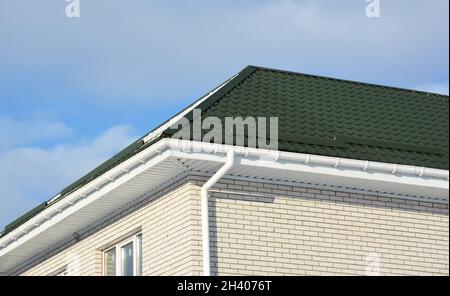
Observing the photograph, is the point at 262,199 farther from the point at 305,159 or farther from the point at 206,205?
the point at 206,205

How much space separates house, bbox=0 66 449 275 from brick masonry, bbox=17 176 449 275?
2 cm

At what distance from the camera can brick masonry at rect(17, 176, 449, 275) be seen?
618 inches

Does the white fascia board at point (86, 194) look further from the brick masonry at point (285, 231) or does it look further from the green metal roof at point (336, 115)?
the brick masonry at point (285, 231)

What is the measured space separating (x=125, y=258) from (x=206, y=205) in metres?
2.40

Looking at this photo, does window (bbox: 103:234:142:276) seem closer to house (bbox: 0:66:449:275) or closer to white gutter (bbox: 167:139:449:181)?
house (bbox: 0:66:449:275)

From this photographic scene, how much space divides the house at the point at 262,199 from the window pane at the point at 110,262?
0.02m

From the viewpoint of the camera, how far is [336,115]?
18312mm

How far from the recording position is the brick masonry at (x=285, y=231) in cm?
1569

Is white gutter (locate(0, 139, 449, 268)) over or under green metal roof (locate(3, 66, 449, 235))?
under

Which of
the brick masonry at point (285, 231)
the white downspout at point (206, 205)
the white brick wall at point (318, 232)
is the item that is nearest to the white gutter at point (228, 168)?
the white downspout at point (206, 205)

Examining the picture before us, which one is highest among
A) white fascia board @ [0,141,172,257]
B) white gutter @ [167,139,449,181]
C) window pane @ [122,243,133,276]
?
white gutter @ [167,139,449,181]

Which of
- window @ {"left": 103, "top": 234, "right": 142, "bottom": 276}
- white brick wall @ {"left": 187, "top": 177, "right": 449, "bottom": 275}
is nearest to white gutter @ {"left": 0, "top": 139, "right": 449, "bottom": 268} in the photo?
white brick wall @ {"left": 187, "top": 177, "right": 449, "bottom": 275}
